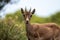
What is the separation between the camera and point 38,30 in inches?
797

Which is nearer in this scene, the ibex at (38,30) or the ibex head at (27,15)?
the ibex head at (27,15)

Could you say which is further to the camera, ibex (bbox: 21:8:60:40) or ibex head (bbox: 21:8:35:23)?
ibex (bbox: 21:8:60:40)

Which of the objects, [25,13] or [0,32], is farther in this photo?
[0,32]

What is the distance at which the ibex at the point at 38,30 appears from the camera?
19.2 metres

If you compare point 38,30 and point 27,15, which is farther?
point 38,30

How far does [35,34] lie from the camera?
19.9 m

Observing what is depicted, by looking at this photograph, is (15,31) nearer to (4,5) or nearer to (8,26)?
(8,26)

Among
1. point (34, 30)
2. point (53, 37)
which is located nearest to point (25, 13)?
point (34, 30)

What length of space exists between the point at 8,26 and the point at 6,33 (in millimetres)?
561

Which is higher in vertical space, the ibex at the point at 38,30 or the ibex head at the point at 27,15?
the ibex head at the point at 27,15

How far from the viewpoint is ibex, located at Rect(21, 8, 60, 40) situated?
758 inches

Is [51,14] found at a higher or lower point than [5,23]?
lower

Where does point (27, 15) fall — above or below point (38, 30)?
above

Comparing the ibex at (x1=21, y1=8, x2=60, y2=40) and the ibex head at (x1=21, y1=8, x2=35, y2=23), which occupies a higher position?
the ibex head at (x1=21, y1=8, x2=35, y2=23)
